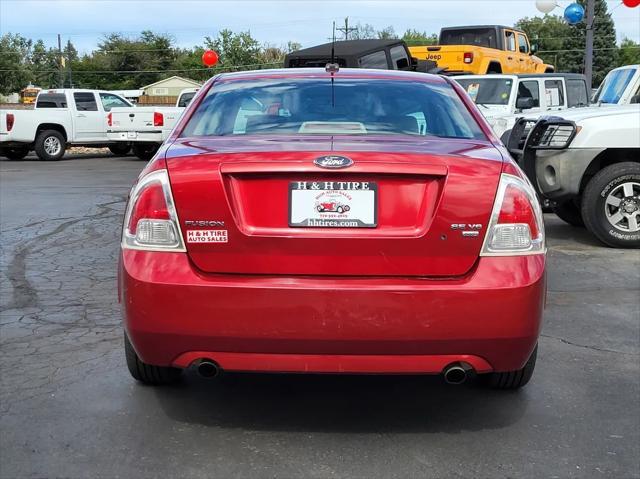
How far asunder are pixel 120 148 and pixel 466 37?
34.6 ft

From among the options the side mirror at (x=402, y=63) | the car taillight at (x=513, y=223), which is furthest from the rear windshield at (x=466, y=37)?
the car taillight at (x=513, y=223)

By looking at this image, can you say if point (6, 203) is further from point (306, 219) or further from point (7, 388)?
point (306, 219)

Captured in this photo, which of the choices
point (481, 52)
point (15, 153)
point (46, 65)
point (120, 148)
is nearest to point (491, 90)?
point (481, 52)

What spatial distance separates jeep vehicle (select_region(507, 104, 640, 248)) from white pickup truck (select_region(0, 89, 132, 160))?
1576 cm

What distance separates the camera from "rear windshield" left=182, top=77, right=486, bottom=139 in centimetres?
372

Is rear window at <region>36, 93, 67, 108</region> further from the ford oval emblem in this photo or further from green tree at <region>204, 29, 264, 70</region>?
green tree at <region>204, 29, 264, 70</region>

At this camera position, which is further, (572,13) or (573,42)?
(573,42)

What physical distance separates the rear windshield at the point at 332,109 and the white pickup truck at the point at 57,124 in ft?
57.4

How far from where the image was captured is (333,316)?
293cm

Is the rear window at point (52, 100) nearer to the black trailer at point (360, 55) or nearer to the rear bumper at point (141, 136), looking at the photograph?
the rear bumper at point (141, 136)

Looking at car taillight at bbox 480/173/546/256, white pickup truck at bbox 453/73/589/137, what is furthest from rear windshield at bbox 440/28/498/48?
car taillight at bbox 480/173/546/256

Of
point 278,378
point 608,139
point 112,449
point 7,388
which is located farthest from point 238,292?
point 608,139

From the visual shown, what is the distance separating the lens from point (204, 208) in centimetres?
298

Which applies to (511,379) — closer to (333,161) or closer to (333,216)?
(333,216)
